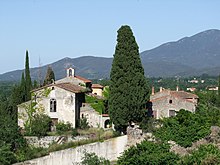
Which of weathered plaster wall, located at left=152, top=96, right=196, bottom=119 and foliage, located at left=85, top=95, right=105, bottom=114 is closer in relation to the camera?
foliage, located at left=85, top=95, right=105, bottom=114

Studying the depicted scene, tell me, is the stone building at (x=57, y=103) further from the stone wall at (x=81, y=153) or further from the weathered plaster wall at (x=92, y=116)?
the stone wall at (x=81, y=153)

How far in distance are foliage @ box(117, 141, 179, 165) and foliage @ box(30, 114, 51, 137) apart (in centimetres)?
1644

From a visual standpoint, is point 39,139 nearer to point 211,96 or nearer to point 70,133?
point 70,133

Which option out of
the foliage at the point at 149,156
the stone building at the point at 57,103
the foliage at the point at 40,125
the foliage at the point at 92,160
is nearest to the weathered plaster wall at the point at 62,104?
the stone building at the point at 57,103

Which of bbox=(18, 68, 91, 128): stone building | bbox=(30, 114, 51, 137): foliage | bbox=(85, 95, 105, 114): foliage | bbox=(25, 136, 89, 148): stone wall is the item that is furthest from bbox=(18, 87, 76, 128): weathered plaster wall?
bbox=(25, 136, 89, 148): stone wall

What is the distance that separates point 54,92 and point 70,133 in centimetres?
443

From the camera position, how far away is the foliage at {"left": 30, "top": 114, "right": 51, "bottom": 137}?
3666 cm

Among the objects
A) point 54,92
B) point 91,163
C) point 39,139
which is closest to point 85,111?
point 54,92

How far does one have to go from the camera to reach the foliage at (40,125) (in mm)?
36656

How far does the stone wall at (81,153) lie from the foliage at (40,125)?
6.20m

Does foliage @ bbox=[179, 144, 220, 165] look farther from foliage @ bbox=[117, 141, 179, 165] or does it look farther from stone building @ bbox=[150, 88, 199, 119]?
stone building @ bbox=[150, 88, 199, 119]

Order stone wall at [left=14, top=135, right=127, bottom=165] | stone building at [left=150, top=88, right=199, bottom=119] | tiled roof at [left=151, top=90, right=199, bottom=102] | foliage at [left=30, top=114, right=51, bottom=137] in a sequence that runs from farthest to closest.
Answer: tiled roof at [left=151, top=90, right=199, bottom=102], stone building at [left=150, top=88, right=199, bottom=119], foliage at [left=30, top=114, right=51, bottom=137], stone wall at [left=14, top=135, right=127, bottom=165]

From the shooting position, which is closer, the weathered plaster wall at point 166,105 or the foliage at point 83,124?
the foliage at point 83,124

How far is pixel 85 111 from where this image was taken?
40.0m
